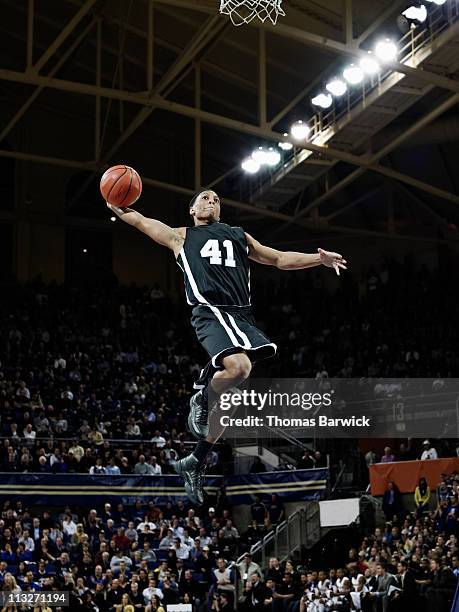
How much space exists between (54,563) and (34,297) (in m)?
14.7

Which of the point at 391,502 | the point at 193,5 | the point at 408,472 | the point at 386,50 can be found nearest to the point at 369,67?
the point at 386,50

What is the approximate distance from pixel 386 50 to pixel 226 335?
19550 millimetres

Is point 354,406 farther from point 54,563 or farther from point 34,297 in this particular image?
point 34,297

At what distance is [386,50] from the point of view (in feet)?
85.9

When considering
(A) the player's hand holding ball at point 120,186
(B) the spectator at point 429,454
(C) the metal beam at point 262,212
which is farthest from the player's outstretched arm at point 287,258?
(C) the metal beam at point 262,212

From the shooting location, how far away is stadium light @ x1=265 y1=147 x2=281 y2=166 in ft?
117

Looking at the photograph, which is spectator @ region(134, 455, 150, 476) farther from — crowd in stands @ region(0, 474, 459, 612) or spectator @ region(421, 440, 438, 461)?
spectator @ region(421, 440, 438, 461)

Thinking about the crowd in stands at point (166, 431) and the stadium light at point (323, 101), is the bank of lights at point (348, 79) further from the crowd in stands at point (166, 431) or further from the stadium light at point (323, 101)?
the crowd in stands at point (166, 431)

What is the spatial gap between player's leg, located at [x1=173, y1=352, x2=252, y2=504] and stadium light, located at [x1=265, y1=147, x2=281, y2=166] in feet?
89.5

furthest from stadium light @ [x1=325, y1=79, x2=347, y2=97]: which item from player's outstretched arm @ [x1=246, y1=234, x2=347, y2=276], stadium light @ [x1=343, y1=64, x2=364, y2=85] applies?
player's outstretched arm @ [x1=246, y1=234, x2=347, y2=276]

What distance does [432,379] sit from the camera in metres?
29.4

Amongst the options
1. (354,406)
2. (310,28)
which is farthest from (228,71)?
(354,406)

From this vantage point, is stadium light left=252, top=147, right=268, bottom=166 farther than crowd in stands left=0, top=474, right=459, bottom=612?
Yes

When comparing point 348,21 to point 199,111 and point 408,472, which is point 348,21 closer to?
point 199,111
